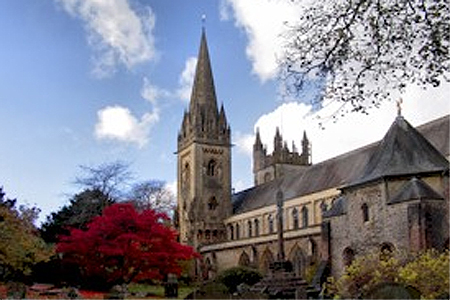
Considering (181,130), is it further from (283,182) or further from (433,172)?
(433,172)

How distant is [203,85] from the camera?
7706 centimetres

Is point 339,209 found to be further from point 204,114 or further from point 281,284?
point 204,114

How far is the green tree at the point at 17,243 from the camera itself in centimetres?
2983

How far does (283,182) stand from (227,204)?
8728 millimetres

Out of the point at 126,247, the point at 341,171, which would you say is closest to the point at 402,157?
the point at 126,247

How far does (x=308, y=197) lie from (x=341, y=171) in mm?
4644

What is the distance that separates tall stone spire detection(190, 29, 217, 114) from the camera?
76.4 meters

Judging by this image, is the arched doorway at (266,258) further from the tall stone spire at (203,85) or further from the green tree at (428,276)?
the green tree at (428,276)

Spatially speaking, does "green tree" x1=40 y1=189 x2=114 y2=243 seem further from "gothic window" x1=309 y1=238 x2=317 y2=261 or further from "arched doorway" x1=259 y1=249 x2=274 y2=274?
"gothic window" x1=309 y1=238 x2=317 y2=261

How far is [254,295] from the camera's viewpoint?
2222cm

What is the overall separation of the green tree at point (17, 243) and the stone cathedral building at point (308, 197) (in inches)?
578

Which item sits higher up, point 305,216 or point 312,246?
point 305,216

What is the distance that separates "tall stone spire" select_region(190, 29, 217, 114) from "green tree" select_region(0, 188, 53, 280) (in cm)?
4159

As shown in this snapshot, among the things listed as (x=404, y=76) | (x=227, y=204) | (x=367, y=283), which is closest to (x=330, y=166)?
(x=227, y=204)
